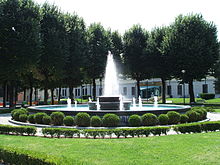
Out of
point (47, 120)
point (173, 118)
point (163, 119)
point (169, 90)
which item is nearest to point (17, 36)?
point (47, 120)

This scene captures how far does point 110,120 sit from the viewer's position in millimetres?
14672

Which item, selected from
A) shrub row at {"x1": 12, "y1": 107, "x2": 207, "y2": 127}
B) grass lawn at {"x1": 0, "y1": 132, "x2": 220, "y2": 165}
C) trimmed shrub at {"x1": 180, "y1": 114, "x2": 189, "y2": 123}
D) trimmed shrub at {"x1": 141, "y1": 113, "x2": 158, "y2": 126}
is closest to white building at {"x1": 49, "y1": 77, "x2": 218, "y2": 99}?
shrub row at {"x1": 12, "y1": 107, "x2": 207, "y2": 127}

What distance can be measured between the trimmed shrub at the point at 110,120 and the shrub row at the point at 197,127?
3.67m

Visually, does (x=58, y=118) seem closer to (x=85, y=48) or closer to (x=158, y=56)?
(x=85, y=48)

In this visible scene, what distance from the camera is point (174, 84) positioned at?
224 ft

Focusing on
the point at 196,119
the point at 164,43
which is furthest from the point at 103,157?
the point at 164,43

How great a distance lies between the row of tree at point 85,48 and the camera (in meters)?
28.9

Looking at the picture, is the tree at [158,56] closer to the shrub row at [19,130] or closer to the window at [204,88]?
the window at [204,88]

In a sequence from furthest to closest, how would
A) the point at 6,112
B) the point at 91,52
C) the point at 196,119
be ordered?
1. the point at 91,52
2. the point at 6,112
3. the point at 196,119

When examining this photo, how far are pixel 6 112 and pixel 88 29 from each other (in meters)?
22.5

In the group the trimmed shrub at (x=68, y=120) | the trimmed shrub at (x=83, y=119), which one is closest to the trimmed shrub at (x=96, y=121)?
the trimmed shrub at (x=83, y=119)

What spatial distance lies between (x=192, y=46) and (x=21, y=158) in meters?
33.3

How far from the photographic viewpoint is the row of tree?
1138 inches

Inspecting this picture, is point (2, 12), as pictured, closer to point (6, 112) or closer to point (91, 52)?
point (6, 112)
